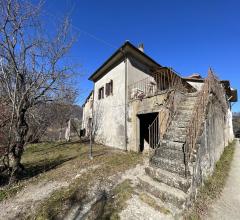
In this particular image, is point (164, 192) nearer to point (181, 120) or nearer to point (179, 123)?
point (179, 123)

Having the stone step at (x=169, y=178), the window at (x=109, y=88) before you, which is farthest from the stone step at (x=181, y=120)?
the window at (x=109, y=88)

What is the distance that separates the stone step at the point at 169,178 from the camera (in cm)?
346

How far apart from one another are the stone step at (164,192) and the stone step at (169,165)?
0.46m

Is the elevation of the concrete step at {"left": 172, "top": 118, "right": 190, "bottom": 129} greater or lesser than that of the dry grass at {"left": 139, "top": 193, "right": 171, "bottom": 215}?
greater

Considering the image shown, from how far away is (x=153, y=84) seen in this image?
11.6m

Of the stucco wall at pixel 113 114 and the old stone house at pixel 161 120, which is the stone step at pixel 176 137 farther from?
the stucco wall at pixel 113 114

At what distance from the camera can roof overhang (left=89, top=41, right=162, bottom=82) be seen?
960 cm

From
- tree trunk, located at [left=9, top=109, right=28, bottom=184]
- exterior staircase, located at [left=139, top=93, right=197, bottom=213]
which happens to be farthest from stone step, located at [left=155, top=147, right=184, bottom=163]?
tree trunk, located at [left=9, top=109, right=28, bottom=184]

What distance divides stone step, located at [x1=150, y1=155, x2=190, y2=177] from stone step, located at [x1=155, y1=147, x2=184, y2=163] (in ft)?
0.38

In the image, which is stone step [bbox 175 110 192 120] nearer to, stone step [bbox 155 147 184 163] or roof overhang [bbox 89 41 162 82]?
stone step [bbox 155 147 184 163]

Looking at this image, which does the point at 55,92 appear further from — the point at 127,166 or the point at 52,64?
the point at 127,166

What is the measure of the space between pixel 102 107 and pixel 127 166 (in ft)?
23.7

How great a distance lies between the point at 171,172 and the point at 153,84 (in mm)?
8491

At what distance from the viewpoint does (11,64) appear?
5.15 m
